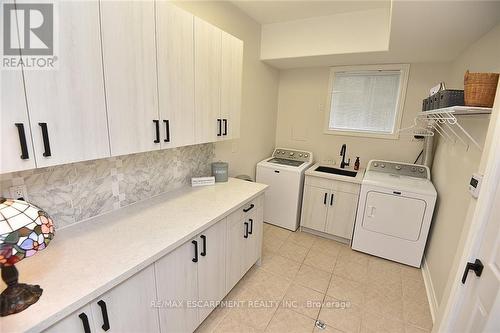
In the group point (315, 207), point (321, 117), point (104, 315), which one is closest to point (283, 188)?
point (315, 207)

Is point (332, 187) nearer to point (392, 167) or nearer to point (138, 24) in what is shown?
point (392, 167)

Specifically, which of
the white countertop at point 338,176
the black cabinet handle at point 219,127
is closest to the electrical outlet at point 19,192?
the black cabinet handle at point 219,127

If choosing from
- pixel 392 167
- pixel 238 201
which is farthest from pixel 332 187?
pixel 238 201

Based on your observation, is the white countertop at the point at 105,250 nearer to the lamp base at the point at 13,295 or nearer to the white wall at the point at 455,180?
the lamp base at the point at 13,295

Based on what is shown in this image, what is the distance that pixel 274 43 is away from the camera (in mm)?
2924

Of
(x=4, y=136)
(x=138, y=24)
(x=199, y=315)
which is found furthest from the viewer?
(x=199, y=315)

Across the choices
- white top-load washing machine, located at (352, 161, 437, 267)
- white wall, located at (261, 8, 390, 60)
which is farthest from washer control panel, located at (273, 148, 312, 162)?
white wall, located at (261, 8, 390, 60)

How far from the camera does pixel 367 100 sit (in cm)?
315

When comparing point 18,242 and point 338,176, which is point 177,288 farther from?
point 338,176

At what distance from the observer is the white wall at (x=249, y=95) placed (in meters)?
2.30

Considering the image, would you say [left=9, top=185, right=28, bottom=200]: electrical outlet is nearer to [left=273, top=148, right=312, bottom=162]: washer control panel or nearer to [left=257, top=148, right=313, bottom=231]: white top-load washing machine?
[left=257, top=148, right=313, bottom=231]: white top-load washing machine

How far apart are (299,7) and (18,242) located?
2.85 metres

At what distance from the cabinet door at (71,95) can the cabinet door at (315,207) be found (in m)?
2.50

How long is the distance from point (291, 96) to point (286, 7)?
1300 millimetres
